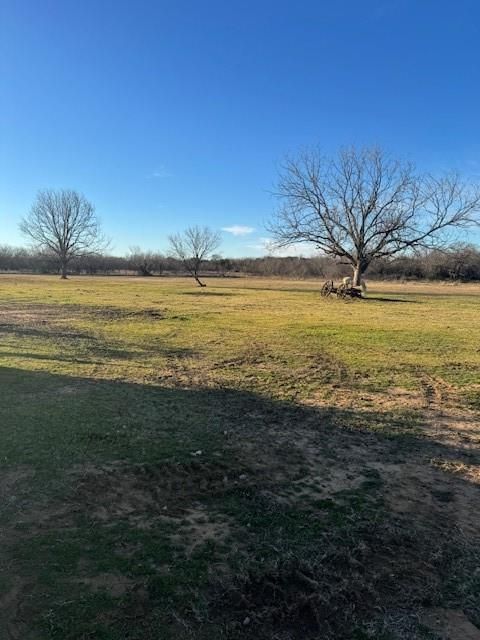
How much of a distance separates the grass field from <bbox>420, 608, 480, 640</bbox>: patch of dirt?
0.4 inches

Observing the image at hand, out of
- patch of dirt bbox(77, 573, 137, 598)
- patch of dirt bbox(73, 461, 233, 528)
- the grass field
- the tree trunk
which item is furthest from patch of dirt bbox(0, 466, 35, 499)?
the tree trunk

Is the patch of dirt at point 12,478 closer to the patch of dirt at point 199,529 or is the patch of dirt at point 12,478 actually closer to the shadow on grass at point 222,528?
the shadow on grass at point 222,528

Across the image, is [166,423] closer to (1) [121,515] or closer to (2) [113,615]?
(1) [121,515]

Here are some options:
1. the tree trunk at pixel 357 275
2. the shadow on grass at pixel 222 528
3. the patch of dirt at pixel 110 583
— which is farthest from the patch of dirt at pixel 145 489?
the tree trunk at pixel 357 275

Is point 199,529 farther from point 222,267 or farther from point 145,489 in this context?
point 222,267

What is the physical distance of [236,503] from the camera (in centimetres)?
363

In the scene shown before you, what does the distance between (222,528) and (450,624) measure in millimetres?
1449

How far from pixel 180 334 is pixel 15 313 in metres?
7.57

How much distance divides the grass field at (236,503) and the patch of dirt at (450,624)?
0.01 metres

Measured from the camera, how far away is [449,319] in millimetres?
18141

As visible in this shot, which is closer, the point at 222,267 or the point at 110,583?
the point at 110,583

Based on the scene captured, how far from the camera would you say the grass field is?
8.11 feet

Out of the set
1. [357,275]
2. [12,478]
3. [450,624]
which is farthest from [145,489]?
[357,275]

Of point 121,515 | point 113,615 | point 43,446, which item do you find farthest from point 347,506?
point 43,446
